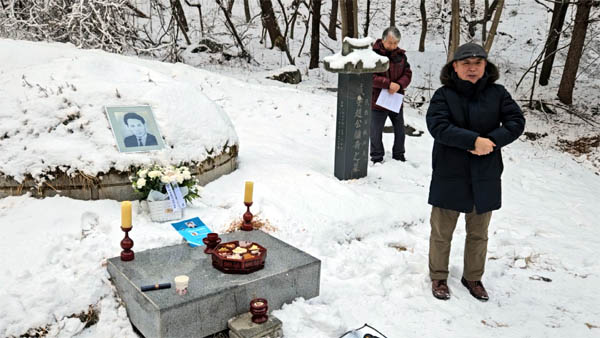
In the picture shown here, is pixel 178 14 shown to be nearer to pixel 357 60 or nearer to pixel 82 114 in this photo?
pixel 357 60

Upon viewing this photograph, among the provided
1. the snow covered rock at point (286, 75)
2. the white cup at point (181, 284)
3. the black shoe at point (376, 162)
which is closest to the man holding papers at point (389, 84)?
the black shoe at point (376, 162)

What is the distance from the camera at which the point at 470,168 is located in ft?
11.8

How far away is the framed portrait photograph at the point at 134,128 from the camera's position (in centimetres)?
459

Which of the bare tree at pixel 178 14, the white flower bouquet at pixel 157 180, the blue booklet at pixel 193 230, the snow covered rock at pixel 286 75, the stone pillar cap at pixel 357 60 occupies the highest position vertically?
the bare tree at pixel 178 14

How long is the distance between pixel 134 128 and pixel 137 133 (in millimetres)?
58

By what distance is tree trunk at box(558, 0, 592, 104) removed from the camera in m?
11.4

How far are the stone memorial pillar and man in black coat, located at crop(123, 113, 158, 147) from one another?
2126mm

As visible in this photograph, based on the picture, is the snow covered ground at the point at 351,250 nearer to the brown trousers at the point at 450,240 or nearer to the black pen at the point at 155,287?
the brown trousers at the point at 450,240

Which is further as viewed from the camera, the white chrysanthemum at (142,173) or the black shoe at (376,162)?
the black shoe at (376,162)

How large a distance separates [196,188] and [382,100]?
274cm

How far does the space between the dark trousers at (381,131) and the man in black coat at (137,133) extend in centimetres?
296

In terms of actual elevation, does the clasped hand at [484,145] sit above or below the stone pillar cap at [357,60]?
below

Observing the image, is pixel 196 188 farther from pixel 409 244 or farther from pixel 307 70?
pixel 307 70

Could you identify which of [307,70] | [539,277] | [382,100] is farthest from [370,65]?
[307,70]
